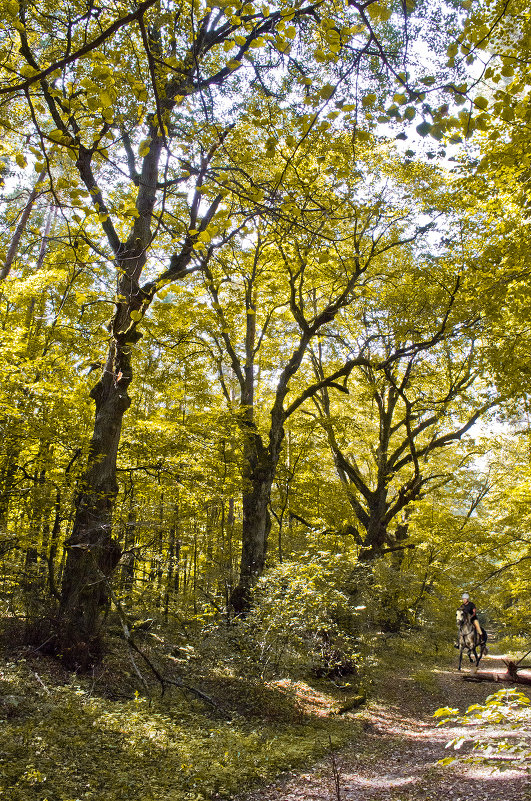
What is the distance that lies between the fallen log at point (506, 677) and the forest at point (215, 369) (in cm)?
122

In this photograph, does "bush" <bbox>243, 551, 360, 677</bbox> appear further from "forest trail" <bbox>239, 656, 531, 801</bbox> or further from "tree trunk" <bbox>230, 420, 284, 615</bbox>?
"tree trunk" <bbox>230, 420, 284, 615</bbox>

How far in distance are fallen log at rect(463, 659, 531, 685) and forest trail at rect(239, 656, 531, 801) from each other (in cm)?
165

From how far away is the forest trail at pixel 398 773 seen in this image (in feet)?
14.3

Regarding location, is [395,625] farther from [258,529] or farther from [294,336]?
[294,336]

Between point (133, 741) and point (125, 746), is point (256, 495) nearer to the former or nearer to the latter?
point (133, 741)

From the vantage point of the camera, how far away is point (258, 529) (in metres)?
10.8

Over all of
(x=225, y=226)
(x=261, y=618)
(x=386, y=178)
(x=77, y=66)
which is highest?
(x=386, y=178)

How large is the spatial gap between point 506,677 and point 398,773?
20.9 feet

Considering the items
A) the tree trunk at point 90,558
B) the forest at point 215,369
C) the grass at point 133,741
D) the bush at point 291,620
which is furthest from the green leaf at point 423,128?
the bush at point 291,620

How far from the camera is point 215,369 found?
1528cm

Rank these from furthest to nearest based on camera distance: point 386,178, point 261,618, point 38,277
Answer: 1. point 386,178
2. point 38,277
3. point 261,618

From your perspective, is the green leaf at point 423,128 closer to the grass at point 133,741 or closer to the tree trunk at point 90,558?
the grass at point 133,741

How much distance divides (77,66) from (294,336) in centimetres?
995

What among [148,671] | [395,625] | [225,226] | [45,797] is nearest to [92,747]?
[45,797]
